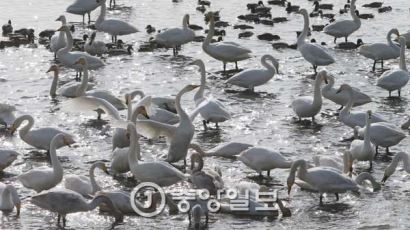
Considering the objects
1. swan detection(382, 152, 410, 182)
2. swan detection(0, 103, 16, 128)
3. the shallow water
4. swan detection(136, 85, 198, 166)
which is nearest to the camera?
the shallow water

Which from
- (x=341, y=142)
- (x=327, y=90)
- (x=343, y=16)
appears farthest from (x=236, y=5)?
(x=341, y=142)

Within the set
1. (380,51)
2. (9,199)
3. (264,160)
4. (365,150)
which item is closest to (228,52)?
(380,51)

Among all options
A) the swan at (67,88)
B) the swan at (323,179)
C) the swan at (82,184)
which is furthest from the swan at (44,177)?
the swan at (67,88)

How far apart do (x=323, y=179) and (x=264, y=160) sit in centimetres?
145

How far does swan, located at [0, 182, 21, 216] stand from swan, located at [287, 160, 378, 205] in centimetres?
430

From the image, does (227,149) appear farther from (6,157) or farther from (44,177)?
(6,157)

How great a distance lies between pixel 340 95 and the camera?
74.6 feet

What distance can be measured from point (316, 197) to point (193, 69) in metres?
10.1

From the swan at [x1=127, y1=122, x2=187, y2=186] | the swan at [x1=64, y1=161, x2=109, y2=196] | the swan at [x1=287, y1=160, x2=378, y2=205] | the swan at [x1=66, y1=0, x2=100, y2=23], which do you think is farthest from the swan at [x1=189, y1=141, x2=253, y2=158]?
the swan at [x1=66, y1=0, x2=100, y2=23]

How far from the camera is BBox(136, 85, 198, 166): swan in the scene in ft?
62.0

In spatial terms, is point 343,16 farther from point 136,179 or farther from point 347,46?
point 136,179

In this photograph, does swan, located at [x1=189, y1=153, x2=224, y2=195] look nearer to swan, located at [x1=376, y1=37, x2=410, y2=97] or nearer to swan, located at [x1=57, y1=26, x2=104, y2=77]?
swan, located at [x1=376, y1=37, x2=410, y2=97]

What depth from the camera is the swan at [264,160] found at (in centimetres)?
1806

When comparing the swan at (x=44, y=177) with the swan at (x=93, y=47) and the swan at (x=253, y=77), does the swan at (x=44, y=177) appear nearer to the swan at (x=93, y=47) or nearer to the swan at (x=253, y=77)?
the swan at (x=253, y=77)
